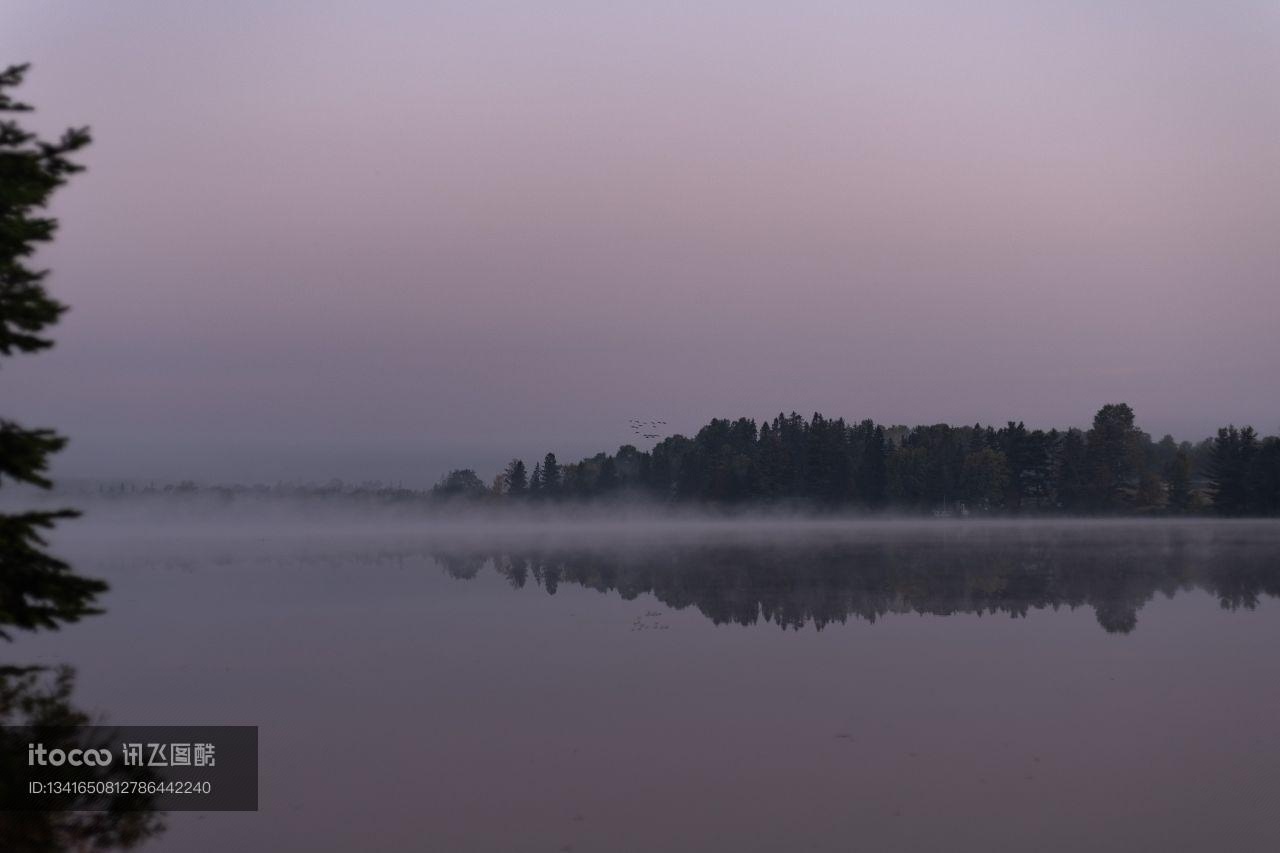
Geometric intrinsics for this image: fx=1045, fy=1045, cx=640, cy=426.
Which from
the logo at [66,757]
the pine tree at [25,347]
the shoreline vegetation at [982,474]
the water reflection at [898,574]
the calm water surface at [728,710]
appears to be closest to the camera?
the pine tree at [25,347]

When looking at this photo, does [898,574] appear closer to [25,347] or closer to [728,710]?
[728,710]

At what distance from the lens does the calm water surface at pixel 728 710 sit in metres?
14.2

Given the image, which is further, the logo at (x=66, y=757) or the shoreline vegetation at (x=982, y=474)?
the shoreline vegetation at (x=982, y=474)

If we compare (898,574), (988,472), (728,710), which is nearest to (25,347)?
(728,710)

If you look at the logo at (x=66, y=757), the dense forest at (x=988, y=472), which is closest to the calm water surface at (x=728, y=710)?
the logo at (x=66, y=757)

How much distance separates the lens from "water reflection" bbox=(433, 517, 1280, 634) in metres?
37.7

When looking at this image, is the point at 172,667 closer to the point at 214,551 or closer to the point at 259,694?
the point at 259,694

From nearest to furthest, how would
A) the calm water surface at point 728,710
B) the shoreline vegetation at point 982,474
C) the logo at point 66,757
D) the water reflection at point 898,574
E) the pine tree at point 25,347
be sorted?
the pine tree at point 25,347
the calm water surface at point 728,710
the logo at point 66,757
the water reflection at point 898,574
the shoreline vegetation at point 982,474

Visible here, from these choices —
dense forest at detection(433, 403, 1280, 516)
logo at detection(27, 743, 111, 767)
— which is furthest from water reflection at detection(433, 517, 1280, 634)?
dense forest at detection(433, 403, 1280, 516)

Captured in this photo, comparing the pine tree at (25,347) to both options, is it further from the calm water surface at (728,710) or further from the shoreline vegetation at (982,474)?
the shoreline vegetation at (982,474)

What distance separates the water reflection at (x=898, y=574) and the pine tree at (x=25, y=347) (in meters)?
24.3

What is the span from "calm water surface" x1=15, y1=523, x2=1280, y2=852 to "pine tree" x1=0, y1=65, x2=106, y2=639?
4512 millimetres

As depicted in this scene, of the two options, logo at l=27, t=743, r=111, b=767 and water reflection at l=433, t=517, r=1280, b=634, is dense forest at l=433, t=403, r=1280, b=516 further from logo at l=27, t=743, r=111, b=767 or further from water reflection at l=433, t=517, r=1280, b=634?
logo at l=27, t=743, r=111, b=767

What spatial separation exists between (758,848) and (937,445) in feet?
567
